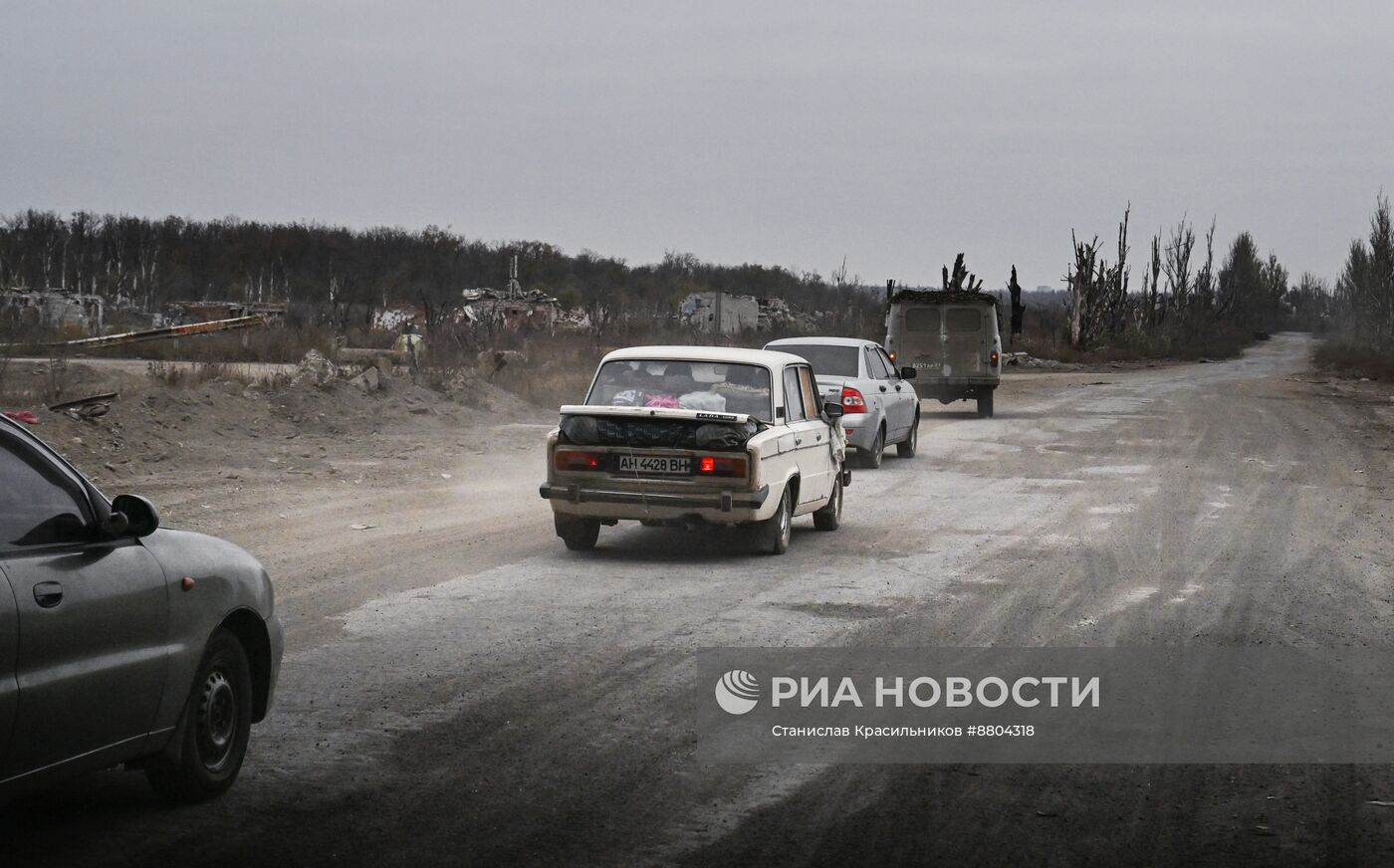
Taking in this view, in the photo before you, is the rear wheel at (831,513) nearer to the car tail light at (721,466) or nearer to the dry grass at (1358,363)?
the car tail light at (721,466)

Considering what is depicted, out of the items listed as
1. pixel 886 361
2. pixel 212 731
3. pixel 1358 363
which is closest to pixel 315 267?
Result: pixel 1358 363

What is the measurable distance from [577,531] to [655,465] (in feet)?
3.48

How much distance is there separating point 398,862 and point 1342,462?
61.5ft

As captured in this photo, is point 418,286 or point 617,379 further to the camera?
point 418,286

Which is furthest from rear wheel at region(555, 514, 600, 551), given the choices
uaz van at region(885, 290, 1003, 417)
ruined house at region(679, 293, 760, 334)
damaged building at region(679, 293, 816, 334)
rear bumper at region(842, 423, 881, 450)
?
ruined house at region(679, 293, 760, 334)

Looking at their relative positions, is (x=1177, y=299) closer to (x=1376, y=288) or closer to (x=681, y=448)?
(x=1376, y=288)

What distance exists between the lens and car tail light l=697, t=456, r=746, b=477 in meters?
11.3

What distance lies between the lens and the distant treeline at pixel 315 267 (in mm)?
102312

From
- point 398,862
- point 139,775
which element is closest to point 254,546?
point 139,775

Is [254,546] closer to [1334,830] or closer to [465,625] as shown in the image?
[465,625]

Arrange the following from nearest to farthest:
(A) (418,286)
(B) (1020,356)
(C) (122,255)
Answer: (B) (1020,356) < (A) (418,286) < (C) (122,255)

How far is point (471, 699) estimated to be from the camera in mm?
6957

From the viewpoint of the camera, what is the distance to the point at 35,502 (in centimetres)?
468

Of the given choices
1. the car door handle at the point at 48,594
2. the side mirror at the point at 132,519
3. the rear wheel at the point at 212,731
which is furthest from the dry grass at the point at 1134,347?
the car door handle at the point at 48,594
